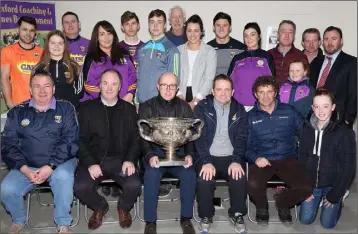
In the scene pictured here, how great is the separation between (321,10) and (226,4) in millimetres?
1612

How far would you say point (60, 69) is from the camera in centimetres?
395

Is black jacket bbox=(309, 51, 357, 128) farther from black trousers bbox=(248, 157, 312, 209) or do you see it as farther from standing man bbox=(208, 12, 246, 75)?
black trousers bbox=(248, 157, 312, 209)

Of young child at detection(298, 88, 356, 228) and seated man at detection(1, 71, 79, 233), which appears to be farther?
young child at detection(298, 88, 356, 228)

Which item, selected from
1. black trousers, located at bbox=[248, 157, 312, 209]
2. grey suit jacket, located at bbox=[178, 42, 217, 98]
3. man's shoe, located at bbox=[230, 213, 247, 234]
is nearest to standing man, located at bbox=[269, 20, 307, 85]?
grey suit jacket, located at bbox=[178, 42, 217, 98]

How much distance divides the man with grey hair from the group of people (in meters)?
0.59

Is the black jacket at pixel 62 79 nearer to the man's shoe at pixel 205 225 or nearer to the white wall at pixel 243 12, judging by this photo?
the man's shoe at pixel 205 225

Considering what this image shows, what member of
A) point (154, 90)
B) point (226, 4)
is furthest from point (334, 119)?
point (226, 4)

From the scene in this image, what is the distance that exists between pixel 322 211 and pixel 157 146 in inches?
65.3

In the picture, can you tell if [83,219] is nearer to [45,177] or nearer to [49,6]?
[45,177]

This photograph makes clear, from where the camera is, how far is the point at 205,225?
3.37m

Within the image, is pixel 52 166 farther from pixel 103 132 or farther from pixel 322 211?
pixel 322 211

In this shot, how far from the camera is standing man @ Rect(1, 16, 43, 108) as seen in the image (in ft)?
13.9

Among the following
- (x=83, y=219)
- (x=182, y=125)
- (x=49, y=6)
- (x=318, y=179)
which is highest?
(x=49, y=6)

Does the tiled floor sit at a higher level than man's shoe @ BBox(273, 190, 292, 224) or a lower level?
lower
